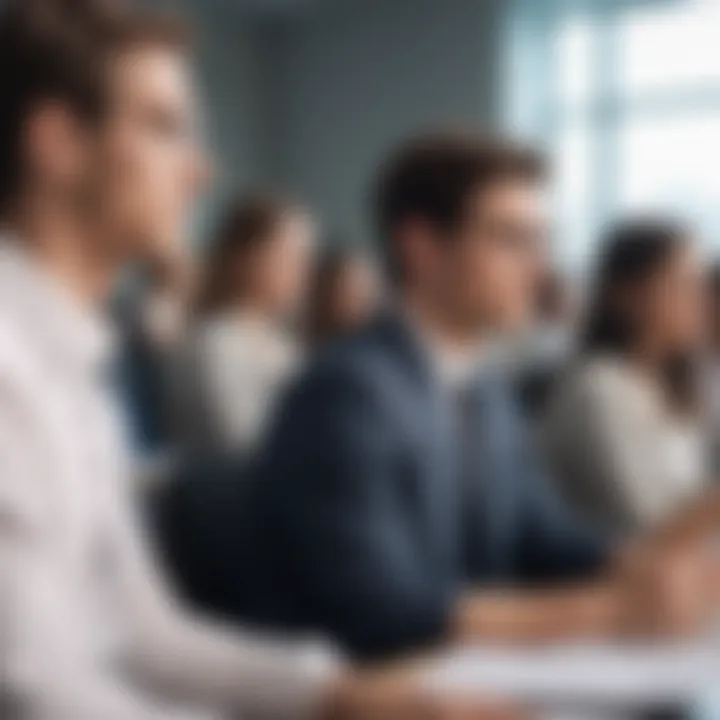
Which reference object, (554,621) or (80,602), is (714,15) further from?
(80,602)

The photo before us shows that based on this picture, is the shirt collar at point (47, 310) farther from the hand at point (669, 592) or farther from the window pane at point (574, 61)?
the window pane at point (574, 61)

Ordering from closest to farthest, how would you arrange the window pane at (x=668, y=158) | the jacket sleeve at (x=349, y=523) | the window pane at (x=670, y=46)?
the jacket sleeve at (x=349, y=523) → the window pane at (x=668, y=158) → the window pane at (x=670, y=46)

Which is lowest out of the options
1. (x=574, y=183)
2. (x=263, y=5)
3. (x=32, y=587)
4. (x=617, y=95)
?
(x=32, y=587)

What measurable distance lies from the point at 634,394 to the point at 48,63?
780 mm

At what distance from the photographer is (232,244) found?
1470mm

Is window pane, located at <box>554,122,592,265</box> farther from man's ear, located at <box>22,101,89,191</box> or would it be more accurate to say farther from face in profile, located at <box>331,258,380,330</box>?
man's ear, located at <box>22,101,89,191</box>

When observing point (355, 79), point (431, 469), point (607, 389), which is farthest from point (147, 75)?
point (355, 79)

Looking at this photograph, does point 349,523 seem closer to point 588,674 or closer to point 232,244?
point 588,674

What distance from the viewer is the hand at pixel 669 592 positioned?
37.2 inches

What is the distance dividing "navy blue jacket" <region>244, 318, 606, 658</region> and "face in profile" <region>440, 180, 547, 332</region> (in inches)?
2.6

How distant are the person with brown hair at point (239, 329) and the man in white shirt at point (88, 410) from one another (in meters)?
0.71

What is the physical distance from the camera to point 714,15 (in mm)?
2984

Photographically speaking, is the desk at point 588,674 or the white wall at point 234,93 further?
the white wall at point 234,93

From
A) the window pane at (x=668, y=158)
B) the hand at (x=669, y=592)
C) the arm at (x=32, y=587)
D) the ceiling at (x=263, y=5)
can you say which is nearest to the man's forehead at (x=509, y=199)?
the hand at (x=669, y=592)
